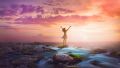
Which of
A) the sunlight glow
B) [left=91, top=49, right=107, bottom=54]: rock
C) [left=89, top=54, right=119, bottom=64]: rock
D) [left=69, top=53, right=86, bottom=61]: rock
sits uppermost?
the sunlight glow

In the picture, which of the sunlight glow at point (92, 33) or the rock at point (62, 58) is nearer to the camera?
the rock at point (62, 58)

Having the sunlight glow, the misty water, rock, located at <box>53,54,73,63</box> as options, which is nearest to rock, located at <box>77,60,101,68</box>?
the misty water

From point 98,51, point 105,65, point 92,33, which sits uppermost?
point 92,33

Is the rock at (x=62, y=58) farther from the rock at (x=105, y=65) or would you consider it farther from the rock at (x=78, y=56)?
the rock at (x=105, y=65)

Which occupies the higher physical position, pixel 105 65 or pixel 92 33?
pixel 92 33

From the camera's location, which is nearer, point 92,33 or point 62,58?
point 62,58

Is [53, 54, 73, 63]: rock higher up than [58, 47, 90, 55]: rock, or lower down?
lower down

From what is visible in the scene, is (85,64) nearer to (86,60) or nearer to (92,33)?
(86,60)

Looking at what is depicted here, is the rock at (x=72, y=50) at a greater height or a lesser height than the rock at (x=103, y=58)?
greater

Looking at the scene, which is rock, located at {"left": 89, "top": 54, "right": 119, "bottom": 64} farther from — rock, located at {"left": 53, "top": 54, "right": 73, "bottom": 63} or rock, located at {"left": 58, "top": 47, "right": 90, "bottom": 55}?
rock, located at {"left": 53, "top": 54, "right": 73, "bottom": 63}

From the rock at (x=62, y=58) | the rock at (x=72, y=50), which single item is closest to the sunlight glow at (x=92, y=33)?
the rock at (x=72, y=50)

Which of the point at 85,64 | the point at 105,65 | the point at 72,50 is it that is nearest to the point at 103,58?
the point at 105,65

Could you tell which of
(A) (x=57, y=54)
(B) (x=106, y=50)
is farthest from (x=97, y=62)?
(A) (x=57, y=54)

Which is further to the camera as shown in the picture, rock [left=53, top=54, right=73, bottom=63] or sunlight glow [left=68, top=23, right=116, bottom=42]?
sunlight glow [left=68, top=23, right=116, bottom=42]
